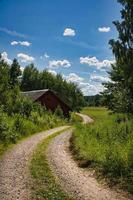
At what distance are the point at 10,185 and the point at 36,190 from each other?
1.06 m

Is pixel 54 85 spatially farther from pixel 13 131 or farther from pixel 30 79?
pixel 13 131

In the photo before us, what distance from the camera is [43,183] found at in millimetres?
10648

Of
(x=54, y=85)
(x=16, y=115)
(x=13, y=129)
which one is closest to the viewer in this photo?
(x=13, y=129)

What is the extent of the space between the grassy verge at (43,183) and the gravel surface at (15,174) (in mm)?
273

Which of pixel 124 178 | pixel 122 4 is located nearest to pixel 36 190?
pixel 124 178

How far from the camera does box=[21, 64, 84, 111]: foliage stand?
10256 cm

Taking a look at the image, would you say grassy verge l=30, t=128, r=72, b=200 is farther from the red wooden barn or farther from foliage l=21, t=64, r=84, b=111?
foliage l=21, t=64, r=84, b=111

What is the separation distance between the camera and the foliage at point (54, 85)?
103m

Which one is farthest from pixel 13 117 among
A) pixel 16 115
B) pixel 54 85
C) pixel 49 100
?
pixel 54 85

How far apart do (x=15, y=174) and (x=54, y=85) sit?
9365 cm

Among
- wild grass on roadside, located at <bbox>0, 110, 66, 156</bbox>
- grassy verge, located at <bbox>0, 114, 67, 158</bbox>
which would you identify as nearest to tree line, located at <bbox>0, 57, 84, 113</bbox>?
wild grass on roadside, located at <bbox>0, 110, 66, 156</bbox>

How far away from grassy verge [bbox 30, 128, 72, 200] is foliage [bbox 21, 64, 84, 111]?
3326 inches

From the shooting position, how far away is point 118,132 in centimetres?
1706

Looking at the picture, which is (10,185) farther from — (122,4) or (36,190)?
(122,4)
